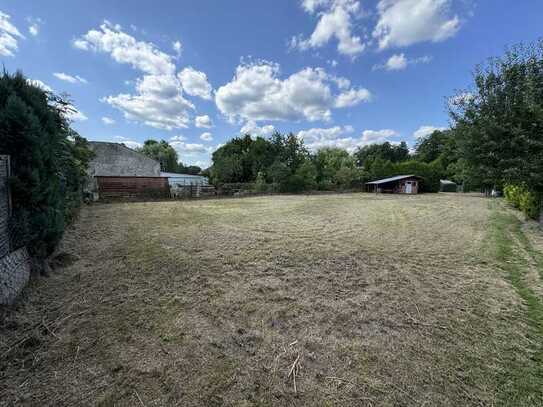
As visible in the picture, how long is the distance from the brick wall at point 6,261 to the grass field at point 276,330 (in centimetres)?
19

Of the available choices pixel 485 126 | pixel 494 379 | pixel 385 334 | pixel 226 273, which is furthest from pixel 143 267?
pixel 485 126

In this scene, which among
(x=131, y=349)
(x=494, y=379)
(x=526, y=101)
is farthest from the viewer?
(x=526, y=101)

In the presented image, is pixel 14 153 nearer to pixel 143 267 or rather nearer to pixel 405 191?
pixel 143 267

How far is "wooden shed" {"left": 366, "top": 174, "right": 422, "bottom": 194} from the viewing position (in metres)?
27.2

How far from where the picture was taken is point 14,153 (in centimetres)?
280

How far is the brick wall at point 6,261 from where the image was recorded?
8.00 ft

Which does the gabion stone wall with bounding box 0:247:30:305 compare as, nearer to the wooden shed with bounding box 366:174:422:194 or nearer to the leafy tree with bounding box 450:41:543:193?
the leafy tree with bounding box 450:41:543:193

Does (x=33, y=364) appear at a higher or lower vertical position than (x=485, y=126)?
lower

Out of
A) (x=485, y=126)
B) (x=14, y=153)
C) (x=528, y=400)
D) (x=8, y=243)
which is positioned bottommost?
(x=528, y=400)

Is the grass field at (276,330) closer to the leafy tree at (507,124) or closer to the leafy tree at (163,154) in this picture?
the leafy tree at (507,124)

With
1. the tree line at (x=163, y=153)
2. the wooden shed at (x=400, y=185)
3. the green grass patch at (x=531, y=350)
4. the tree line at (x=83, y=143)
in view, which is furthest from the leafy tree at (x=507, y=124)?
the tree line at (x=163, y=153)

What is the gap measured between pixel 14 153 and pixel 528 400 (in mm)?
5546

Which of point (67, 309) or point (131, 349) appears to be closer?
point (131, 349)

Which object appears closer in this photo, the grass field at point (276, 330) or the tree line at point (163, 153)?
the grass field at point (276, 330)
